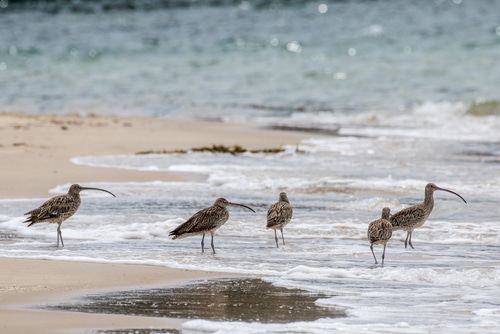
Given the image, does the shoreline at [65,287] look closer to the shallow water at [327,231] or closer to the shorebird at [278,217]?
the shallow water at [327,231]

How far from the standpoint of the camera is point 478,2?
2405 inches

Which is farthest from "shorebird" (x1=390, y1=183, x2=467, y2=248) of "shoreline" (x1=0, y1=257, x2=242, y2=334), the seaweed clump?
the seaweed clump

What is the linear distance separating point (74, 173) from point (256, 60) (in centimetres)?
2149

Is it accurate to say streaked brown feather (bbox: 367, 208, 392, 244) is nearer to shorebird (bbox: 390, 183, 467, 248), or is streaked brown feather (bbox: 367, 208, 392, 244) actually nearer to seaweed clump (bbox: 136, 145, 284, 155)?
shorebird (bbox: 390, 183, 467, 248)

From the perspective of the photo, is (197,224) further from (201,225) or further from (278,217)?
(278,217)

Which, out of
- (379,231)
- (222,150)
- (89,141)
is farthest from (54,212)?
(89,141)

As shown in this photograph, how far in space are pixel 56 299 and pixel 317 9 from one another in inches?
2034

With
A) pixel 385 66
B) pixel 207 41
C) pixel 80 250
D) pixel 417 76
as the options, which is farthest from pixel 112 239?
pixel 207 41

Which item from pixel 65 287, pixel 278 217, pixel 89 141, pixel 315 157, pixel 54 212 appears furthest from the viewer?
pixel 89 141

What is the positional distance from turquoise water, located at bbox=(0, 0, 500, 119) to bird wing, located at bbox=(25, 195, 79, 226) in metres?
13.0

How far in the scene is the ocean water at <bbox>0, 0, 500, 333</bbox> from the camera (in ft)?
31.6

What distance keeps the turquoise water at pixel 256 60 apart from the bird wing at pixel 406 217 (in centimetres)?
1316

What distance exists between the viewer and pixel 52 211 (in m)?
11.4

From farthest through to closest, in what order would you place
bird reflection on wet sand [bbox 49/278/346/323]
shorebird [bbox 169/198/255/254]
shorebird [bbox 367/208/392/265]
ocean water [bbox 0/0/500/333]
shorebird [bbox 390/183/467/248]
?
shorebird [bbox 390/183/467/248] → shorebird [bbox 169/198/255/254] → shorebird [bbox 367/208/392/265] → ocean water [bbox 0/0/500/333] → bird reflection on wet sand [bbox 49/278/346/323]
